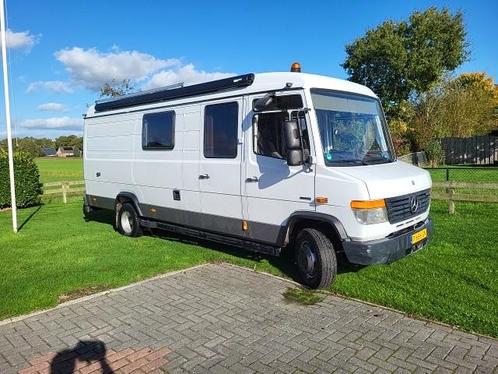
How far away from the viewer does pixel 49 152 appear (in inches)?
4363

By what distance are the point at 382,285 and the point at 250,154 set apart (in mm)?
2591

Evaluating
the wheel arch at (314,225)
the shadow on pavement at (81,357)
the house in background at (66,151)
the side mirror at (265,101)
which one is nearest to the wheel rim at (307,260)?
the wheel arch at (314,225)

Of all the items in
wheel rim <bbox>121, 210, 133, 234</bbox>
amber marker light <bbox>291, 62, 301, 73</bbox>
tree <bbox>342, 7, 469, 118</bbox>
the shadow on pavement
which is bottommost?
the shadow on pavement

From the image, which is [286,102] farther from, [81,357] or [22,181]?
[22,181]

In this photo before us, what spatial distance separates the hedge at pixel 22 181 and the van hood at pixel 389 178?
14.3 metres

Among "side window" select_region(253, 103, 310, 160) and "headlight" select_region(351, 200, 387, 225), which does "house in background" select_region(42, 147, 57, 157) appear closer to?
"side window" select_region(253, 103, 310, 160)

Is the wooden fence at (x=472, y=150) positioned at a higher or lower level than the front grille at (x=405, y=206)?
higher

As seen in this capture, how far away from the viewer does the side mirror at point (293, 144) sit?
578cm

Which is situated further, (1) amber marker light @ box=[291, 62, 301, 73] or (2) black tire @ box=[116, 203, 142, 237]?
(2) black tire @ box=[116, 203, 142, 237]

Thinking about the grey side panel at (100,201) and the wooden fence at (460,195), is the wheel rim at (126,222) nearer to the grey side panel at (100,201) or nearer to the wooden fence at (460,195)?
the grey side panel at (100,201)

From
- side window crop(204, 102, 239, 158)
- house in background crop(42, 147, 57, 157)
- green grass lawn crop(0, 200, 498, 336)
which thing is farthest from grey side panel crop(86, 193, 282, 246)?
house in background crop(42, 147, 57, 157)

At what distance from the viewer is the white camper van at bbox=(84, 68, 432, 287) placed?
567cm

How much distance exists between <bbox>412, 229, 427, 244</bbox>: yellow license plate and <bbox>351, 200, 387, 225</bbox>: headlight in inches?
32.3

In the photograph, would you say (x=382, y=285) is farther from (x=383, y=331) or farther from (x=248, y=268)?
(x=248, y=268)
